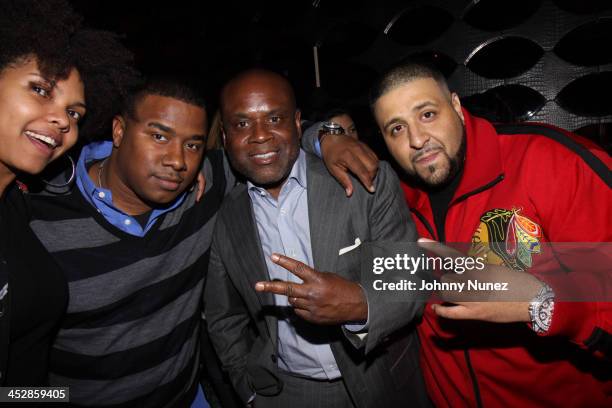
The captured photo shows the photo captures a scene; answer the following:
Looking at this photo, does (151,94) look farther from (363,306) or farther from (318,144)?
(363,306)

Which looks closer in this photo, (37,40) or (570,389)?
(37,40)

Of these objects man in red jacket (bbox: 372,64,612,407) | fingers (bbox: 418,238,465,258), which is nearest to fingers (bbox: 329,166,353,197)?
man in red jacket (bbox: 372,64,612,407)

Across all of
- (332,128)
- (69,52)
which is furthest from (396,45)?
(69,52)

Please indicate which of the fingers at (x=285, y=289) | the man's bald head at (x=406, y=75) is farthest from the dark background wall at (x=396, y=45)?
the fingers at (x=285, y=289)

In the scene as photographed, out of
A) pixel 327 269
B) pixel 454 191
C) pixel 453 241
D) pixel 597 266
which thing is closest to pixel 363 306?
pixel 327 269

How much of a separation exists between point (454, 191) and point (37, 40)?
5.89ft

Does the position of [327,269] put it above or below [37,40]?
below

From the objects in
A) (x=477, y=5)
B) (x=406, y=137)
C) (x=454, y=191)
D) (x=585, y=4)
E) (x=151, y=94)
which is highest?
(x=477, y=5)

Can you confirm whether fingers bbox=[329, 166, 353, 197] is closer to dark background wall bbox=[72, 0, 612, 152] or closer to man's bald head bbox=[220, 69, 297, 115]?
man's bald head bbox=[220, 69, 297, 115]

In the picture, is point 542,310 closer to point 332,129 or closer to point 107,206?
point 332,129

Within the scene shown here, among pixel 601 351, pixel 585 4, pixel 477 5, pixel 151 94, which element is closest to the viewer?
pixel 601 351

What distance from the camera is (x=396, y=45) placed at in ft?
9.04

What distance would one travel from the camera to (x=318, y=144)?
179cm

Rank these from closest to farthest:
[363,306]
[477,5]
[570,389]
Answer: [363,306] < [570,389] < [477,5]
